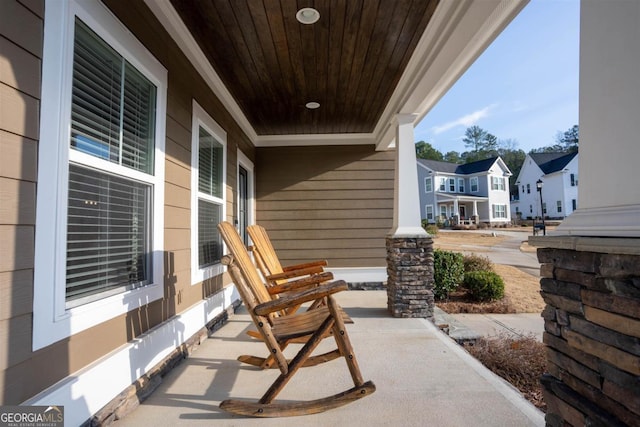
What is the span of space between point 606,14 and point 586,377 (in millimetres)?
1291

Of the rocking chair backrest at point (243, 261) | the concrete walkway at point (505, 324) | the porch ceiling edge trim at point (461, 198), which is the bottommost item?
the concrete walkway at point (505, 324)

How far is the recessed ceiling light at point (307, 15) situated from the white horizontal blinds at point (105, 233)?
1.68 metres

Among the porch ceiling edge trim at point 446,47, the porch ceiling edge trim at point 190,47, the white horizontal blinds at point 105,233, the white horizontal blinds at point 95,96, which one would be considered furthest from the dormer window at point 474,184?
the white horizontal blinds at point 95,96

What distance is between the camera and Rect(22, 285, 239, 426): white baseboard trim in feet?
4.58

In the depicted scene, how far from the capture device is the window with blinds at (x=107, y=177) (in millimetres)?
1563

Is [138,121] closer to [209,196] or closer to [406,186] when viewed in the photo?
[209,196]

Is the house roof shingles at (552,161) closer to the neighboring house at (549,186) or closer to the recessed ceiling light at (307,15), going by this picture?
the neighboring house at (549,186)

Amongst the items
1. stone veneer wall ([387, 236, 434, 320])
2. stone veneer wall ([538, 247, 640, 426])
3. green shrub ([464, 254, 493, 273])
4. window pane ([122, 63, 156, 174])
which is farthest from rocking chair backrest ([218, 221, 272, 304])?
green shrub ([464, 254, 493, 273])

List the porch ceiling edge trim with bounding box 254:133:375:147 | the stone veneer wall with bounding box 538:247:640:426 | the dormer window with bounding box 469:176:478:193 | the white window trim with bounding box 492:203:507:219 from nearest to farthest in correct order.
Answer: the stone veneer wall with bounding box 538:247:640:426
the porch ceiling edge trim with bounding box 254:133:375:147
the white window trim with bounding box 492:203:507:219
the dormer window with bounding box 469:176:478:193

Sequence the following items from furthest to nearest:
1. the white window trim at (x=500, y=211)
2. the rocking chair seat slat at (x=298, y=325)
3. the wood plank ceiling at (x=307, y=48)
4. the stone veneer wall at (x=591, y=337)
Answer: the white window trim at (x=500, y=211), the wood plank ceiling at (x=307, y=48), the rocking chair seat slat at (x=298, y=325), the stone veneer wall at (x=591, y=337)

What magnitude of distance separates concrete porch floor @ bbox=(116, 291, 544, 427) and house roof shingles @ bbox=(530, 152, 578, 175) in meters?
27.2

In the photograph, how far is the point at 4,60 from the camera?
1181 millimetres

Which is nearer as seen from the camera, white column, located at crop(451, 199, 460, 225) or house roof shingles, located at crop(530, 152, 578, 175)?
white column, located at crop(451, 199, 460, 225)

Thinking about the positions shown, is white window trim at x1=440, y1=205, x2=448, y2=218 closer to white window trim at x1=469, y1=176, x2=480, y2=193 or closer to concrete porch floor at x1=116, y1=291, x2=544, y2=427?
white window trim at x1=469, y1=176, x2=480, y2=193
